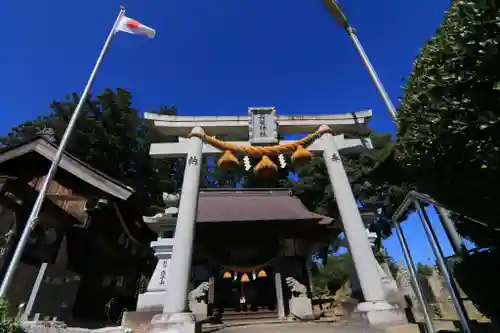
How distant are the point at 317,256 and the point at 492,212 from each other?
87.5 feet

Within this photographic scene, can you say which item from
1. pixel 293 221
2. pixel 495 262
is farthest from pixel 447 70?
pixel 293 221

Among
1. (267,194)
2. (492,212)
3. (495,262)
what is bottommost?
(495,262)

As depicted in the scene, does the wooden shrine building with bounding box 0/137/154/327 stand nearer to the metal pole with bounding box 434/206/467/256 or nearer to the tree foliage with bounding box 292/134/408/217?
the metal pole with bounding box 434/206/467/256

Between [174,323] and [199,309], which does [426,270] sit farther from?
[174,323]

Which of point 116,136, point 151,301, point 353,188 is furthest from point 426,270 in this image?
point 116,136

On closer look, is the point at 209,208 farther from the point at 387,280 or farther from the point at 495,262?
the point at 495,262

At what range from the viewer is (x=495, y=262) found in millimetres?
4180

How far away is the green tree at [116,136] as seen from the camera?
68.1 ft

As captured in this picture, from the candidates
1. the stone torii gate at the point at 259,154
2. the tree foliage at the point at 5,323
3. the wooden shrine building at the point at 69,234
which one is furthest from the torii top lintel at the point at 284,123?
the tree foliage at the point at 5,323

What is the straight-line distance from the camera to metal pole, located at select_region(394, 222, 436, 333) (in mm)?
4637

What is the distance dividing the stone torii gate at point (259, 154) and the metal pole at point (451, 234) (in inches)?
71.3

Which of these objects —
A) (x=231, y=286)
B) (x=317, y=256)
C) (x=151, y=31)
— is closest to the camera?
(x=151, y=31)

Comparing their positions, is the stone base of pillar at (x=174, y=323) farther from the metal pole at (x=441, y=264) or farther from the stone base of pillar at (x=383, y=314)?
the metal pole at (x=441, y=264)

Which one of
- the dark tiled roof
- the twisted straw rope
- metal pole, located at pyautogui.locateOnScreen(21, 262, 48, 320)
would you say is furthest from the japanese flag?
metal pole, located at pyautogui.locateOnScreen(21, 262, 48, 320)
